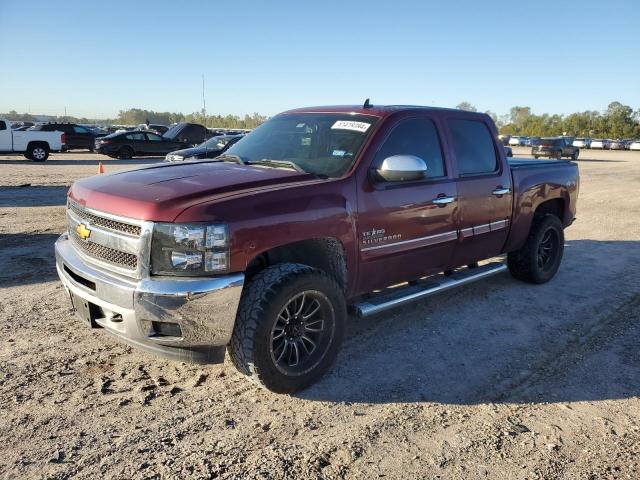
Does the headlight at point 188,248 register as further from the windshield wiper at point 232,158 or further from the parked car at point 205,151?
the parked car at point 205,151

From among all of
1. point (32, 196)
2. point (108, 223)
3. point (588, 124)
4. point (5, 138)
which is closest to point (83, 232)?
point (108, 223)

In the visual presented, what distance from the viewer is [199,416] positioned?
3.21 m

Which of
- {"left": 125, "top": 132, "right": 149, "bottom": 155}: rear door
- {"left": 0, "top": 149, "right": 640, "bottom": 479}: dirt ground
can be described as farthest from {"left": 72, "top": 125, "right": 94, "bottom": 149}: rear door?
{"left": 0, "top": 149, "right": 640, "bottom": 479}: dirt ground

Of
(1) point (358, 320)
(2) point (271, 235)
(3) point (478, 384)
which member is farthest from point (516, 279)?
(2) point (271, 235)

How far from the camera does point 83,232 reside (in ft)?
11.6

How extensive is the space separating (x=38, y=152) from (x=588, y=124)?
80769mm

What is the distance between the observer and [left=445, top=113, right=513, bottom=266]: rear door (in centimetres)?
479

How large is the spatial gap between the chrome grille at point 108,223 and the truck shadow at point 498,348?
156 cm

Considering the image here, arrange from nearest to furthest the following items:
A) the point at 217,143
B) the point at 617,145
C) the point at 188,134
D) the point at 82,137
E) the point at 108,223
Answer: the point at 108,223 < the point at 217,143 < the point at 188,134 < the point at 82,137 < the point at 617,145

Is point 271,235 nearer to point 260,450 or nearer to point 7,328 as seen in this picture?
point 260,450

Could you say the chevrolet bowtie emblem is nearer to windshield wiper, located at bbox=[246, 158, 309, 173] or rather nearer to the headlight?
the headlight

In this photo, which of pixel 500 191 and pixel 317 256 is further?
pixel 500 191

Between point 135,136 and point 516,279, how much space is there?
2296 cm

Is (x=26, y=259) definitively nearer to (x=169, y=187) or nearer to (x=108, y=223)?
(x=108, y=223)
